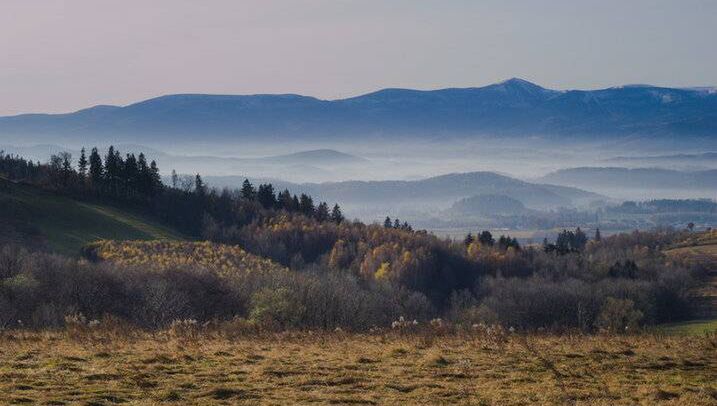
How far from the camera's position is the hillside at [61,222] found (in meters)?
89.1

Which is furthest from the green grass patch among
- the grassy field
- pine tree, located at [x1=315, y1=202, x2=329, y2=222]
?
pine tree, located at [x1=315, y1=202, x2=329, y2=222]

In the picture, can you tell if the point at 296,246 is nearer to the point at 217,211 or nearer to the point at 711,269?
the point at 217,211

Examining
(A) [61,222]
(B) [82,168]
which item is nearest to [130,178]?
(B) [82,168]

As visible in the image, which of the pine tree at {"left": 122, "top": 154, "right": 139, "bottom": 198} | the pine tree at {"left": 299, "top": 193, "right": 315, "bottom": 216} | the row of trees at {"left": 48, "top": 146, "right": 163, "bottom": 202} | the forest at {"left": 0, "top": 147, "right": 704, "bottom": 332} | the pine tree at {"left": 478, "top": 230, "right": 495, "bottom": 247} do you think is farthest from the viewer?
the pine tree at {"left": 478, "top": 230, "right": 495, "bottom": 247}

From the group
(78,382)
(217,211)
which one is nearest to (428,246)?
(217,211)

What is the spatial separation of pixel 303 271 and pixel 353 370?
254 feet

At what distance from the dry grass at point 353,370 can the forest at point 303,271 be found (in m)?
17.0

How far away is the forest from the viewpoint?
1922 inches

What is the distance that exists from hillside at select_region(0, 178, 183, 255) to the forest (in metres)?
5.11

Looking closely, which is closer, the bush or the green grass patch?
the green grass patch

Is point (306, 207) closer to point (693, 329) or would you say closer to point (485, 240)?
point (485, 240)

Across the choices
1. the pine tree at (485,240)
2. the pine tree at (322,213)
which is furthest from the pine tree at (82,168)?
the pine tree at (485,240)

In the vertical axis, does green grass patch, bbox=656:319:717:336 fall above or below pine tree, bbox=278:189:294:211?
below

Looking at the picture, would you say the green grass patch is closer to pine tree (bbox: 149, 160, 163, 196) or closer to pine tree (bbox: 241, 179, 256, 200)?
pine tree (bbox: 149, 160, 163, 196)
